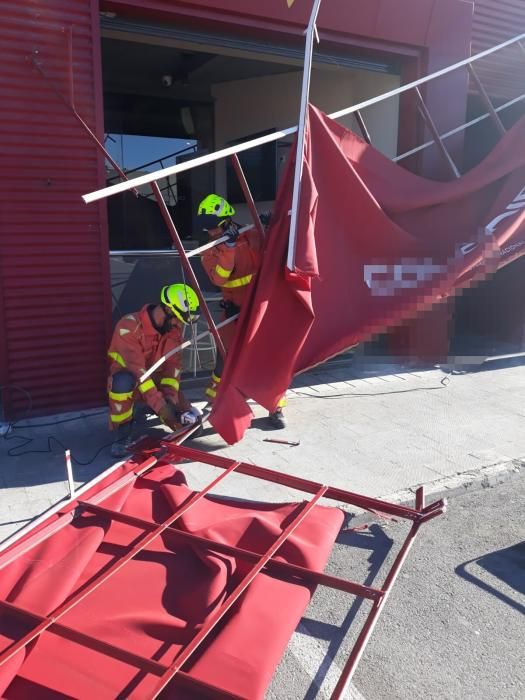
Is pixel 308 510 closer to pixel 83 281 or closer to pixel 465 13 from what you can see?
pixel 83 281

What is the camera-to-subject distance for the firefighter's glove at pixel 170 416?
16.6 ft

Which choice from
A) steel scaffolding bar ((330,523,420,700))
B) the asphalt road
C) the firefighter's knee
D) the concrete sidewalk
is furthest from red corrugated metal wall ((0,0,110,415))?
steel scaffolding bar ((330,523,420,700))

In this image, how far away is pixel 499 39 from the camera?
25.6ft

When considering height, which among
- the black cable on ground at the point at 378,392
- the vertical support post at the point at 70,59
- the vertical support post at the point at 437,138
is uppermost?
the vertical support post at the point at 70,59

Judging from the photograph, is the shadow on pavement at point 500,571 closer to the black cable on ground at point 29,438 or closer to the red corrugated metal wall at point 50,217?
the black cable on ground at point 29,438

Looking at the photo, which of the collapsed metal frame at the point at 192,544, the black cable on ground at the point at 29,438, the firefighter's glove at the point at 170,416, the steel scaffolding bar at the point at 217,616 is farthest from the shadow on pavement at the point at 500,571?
the black cable on ground at the point at 29,438

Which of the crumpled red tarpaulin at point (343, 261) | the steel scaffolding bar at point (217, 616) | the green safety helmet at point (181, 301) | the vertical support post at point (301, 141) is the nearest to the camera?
the steel scaffolding bar at point (217, 616)

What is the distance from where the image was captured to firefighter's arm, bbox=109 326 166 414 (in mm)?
5012

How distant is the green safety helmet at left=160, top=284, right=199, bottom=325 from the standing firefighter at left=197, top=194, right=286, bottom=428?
446 millimetres

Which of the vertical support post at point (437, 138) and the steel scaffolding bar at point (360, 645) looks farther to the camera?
the vertical support post at point (437, 138)

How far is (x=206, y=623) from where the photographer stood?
2.43 metres

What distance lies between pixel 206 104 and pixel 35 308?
609cm

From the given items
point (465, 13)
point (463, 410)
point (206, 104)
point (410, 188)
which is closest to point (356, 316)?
point (410, 188)

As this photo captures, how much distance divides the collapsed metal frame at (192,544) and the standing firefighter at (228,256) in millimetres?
1825
